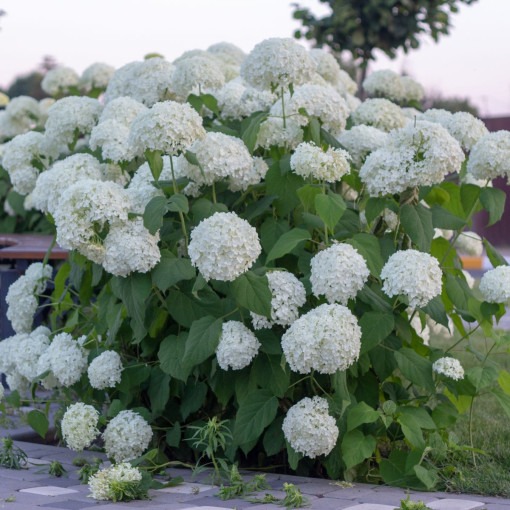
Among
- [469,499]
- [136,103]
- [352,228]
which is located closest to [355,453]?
[469,499]

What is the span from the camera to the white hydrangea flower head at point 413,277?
3020mm

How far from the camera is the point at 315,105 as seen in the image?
3.60 metres

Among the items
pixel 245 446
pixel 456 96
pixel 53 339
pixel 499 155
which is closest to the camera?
pixel 245 446

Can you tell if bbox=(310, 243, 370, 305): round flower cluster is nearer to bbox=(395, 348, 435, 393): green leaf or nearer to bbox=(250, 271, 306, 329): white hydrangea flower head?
bbox=(250, 271, 306, 329): white hydrangea flower head

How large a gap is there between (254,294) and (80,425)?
0.98 metres

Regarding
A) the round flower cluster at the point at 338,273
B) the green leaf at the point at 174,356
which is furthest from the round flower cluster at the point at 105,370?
the round flower cluster at the point at 338,273

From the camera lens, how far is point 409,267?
3.03m

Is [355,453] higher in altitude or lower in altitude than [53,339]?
lower

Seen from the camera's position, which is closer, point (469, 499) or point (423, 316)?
point (469, 499)

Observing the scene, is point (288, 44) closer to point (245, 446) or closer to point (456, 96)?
point (245, 446)

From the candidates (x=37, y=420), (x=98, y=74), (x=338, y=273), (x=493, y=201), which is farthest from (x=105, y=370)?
(x=98, y=74)

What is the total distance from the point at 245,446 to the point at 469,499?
85 cm

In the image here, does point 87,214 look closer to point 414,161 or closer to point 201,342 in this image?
point 201,342

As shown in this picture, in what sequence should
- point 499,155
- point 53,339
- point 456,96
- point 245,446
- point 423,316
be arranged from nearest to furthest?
1. point 245,446
2. point 499,155
3. point 423,316
4. point 53,339
5. point 456,96
